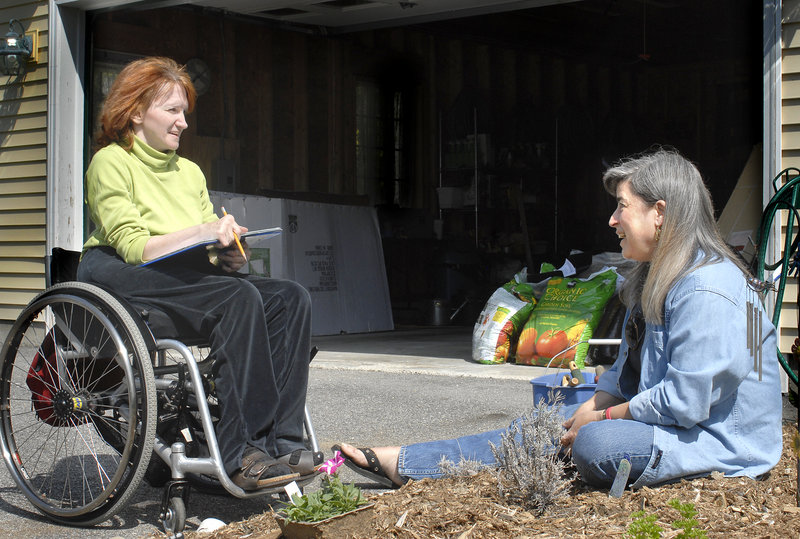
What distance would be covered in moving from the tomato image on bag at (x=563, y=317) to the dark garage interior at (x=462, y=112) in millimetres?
3614

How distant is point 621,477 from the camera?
243 centimetres

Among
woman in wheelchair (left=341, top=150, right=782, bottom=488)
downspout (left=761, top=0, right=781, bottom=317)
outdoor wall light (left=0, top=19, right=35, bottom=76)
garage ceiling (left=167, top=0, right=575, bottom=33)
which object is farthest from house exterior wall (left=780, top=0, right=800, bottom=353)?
outdoor wall light (left=0, top=19, right=35, bottom=76)

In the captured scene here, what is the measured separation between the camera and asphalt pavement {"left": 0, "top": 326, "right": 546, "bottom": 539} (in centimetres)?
299

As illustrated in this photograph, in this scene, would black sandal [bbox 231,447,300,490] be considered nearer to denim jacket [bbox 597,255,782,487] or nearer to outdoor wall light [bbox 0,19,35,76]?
denim jacket [bbox 597,255,782,487]

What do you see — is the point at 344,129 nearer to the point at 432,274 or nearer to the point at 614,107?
the point at 432,274

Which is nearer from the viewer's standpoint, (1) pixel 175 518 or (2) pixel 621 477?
(2) pixel 621 477

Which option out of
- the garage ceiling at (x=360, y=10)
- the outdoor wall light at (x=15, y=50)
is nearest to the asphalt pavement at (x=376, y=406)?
the outdoor wall light at (x=15, y=50)

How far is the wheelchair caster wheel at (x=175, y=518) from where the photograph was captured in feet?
8.54

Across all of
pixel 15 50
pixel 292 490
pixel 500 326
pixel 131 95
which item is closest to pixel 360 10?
pixel 15 50

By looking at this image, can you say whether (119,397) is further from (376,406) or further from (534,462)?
(376,406)

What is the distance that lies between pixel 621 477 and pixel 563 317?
4064 mm

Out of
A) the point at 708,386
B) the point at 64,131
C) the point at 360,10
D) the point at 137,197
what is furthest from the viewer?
the point at 360,10

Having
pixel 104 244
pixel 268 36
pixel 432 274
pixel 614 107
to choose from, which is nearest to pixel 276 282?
pixel 104 244

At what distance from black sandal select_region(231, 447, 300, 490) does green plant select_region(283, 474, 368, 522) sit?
25 cm
